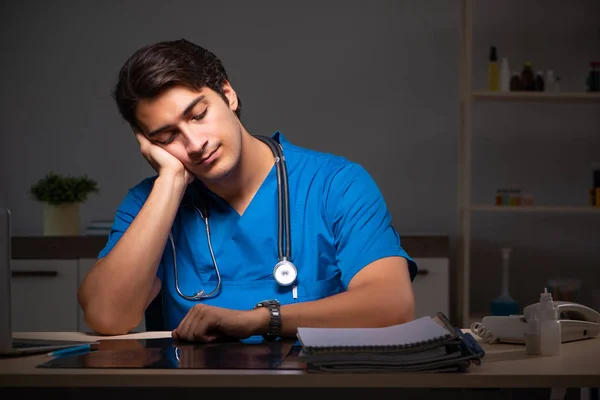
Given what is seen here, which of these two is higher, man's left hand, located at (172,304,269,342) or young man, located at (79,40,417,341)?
young man, located at (79,40,417,341)

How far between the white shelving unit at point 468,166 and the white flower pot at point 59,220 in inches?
70.4

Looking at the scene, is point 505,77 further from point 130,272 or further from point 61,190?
point 130,272

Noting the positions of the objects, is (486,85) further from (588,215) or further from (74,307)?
(74,307)

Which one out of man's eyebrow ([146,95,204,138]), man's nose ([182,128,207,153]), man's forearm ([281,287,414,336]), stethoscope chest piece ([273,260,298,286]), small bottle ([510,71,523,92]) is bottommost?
man's forearm ([281,287,414,336])

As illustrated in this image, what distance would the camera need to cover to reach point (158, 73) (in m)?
1.68

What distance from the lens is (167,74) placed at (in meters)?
1.69

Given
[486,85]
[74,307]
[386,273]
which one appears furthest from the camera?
[486,85]

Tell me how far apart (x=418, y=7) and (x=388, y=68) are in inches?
13.1

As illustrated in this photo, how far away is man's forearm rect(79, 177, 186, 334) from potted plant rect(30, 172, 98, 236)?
187 cm

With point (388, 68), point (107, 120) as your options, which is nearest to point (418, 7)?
point (388, 68)

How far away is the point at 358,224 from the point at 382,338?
1.91ft

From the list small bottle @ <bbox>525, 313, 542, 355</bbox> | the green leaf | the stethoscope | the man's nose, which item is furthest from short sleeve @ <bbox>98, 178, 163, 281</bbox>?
the green leaf

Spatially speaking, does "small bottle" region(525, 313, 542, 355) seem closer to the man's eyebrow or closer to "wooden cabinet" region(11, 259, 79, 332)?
the man's eyebrow

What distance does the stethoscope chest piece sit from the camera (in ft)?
5.57
